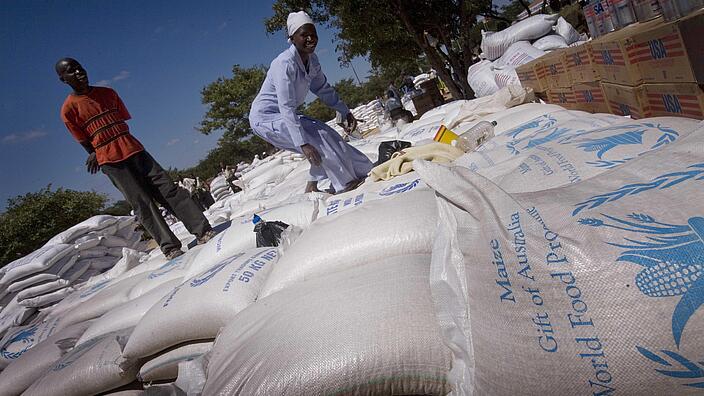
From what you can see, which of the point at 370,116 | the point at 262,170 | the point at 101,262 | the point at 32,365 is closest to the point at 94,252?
the point at 101,262

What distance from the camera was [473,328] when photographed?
0.80 meters

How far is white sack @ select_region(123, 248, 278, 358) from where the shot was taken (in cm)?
142

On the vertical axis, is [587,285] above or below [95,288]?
below

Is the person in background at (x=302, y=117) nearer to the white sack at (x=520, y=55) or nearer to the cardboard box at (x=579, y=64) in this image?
the cardboard box at (x=579, y=64)

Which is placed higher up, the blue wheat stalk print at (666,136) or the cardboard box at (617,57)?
the cardboard box at (617,57)

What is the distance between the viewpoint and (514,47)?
3777mm

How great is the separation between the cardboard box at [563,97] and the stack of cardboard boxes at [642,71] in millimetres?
12

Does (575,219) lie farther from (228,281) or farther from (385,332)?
(228,281)

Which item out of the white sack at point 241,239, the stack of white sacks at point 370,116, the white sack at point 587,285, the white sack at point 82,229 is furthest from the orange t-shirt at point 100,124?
the stack of white sacks at point 370,116

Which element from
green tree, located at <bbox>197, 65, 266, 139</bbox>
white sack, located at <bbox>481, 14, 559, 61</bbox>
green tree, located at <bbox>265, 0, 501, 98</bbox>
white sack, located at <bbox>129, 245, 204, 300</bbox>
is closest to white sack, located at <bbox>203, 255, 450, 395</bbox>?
white sack, located at <bbox>129, 245, 204, 300</bbox>

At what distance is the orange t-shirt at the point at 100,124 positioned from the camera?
8.94ft

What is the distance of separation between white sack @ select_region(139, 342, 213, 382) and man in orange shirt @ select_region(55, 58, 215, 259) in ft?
4.75

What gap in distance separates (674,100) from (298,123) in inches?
80.3

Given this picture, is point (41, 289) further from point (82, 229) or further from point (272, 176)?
point (272, 176)
